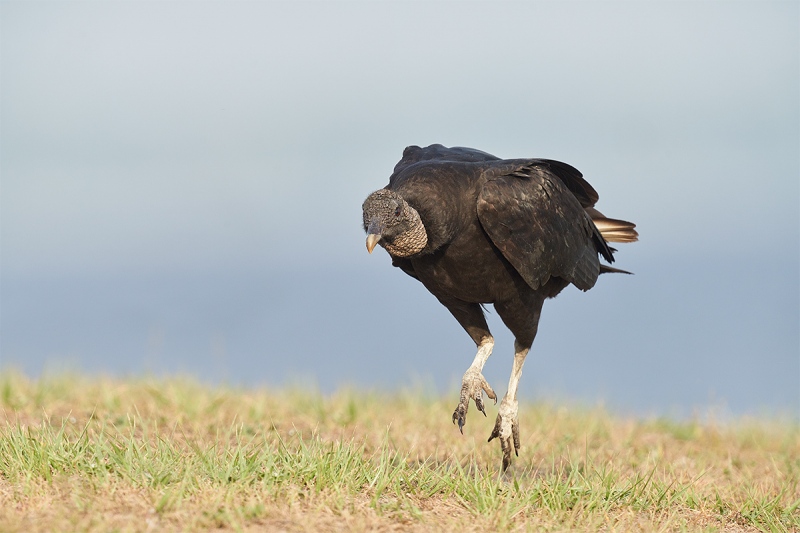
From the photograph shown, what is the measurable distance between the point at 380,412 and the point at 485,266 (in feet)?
7.25

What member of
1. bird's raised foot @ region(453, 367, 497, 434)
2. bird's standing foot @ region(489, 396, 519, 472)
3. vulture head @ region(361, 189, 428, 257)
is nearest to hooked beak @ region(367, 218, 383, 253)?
vulture head @ region(361, 189, 428, 257)

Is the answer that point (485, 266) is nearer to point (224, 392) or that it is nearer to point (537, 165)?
point (537, 165)

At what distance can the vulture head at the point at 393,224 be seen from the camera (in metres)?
4.47

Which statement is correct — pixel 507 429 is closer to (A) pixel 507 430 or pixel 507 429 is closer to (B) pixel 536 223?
(A) pixel 507 430

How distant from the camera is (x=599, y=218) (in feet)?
20.0

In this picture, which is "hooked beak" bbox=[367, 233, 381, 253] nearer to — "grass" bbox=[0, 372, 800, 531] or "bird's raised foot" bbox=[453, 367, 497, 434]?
"grass" bbox=[0, 372, 800, 531]

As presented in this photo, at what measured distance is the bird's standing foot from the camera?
508 cm

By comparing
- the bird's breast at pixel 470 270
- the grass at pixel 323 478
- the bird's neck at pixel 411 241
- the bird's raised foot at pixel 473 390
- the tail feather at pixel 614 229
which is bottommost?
the grass at pixel 323 478

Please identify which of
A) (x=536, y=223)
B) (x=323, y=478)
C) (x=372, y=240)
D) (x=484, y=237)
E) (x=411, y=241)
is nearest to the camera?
(x=323, y=478)

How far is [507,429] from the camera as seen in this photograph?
16.8 ft

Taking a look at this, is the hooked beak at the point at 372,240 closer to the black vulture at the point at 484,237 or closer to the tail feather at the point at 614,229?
the black vulture at the point at 484,237

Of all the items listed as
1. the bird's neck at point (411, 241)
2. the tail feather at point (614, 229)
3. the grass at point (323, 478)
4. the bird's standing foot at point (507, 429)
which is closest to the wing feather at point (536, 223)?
the bird's neck at point (411, 241)

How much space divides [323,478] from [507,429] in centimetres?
162

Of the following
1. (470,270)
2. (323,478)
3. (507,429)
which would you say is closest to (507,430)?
(507,429)
